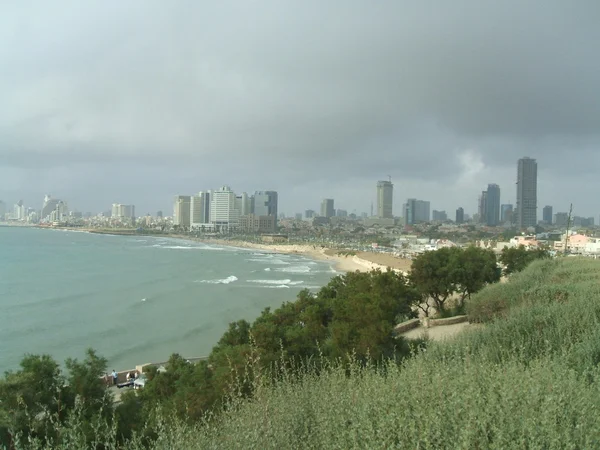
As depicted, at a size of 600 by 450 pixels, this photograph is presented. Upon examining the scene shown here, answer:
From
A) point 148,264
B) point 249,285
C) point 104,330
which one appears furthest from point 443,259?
point 148,264

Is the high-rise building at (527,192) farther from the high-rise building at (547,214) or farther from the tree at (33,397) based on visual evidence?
the tree at (33,397)

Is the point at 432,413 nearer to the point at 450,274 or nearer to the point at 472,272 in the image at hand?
the point at 450,274

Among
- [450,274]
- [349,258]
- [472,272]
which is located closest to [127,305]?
[450,274]

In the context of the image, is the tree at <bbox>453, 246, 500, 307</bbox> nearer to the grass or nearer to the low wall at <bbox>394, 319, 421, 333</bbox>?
the low wall at <bbox>394, 319, 421, 333</bbox>

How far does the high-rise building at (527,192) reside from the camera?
147m

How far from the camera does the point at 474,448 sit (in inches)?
123

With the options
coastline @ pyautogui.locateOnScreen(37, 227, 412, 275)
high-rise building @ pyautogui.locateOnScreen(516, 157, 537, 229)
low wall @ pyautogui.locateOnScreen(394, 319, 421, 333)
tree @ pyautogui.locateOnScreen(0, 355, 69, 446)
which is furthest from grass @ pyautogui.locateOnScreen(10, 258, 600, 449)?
high-rise building @ pyautogui.locateOnScreen(516, 157, 537, 229)

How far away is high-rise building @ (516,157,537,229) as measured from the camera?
147 m

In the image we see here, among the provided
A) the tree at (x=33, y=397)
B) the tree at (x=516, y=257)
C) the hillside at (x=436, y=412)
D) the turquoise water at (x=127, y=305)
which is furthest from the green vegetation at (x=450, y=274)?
the tree at (x=33, y=397)

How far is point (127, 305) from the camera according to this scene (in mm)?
34656

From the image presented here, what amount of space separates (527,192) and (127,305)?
464 feet

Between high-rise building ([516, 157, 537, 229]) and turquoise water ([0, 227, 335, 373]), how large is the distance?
110 meters

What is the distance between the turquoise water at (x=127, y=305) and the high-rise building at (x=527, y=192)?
110 m

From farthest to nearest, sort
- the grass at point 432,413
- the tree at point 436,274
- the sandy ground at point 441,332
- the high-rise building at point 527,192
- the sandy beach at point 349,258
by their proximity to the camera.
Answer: the high-rise building at point 527,192
the sandy beach at point 349,258
the tree at point 436,274
the sandy ground at point 441,332
the grass at point 432,413
